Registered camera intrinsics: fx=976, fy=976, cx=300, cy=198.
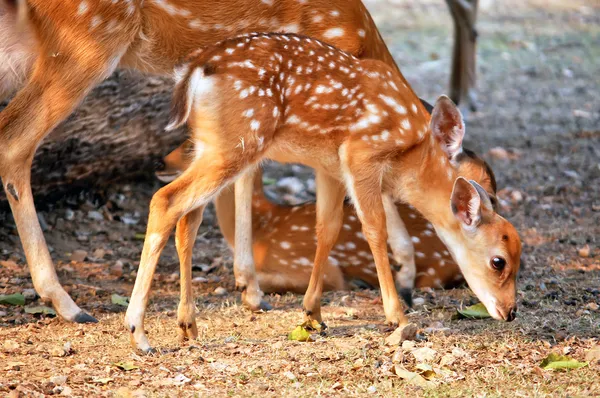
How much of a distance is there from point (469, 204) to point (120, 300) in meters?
2.07

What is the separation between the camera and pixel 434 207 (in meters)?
4.96

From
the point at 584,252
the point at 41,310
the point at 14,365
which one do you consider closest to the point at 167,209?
the point at 14,365

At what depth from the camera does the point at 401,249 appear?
562 centimetres

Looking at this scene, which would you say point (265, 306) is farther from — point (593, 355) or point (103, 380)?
point (593, 355)

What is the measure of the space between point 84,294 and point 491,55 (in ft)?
32.2

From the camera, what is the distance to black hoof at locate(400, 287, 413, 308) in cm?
539

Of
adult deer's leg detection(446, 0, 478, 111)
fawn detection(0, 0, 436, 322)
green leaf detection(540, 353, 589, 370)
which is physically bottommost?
adult deer's leg detection(446, 0, 478, 111)

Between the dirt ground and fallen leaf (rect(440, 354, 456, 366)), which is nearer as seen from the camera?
the dirt ground

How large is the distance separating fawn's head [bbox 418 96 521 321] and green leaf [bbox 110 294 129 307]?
185 cm

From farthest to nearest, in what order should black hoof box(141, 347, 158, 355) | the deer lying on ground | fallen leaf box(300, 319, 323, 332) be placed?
the deer lying on ground
fallen leaf box(300, 319, 323, 332)
black hoof box(141, 347, 158, 355)

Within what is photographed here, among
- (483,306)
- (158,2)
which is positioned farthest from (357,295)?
(158,2)

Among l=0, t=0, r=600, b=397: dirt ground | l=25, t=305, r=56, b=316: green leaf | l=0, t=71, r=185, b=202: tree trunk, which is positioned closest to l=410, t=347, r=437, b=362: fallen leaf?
l=0, t=0, r=600, b=397: dirt ground

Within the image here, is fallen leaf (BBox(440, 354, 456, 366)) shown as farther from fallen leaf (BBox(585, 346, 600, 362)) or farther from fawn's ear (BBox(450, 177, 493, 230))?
fawn's ear (BBox(450, 177, 493, 230))

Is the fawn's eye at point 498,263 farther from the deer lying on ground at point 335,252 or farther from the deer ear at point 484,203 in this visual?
the deer lying on ground at point 335,252
